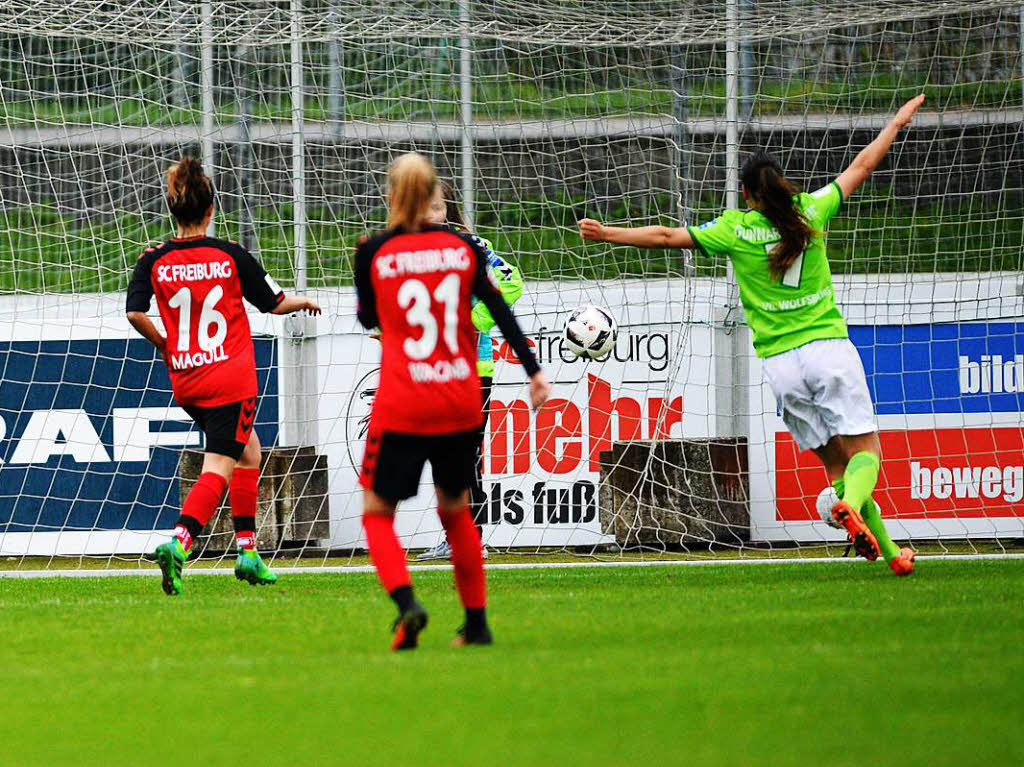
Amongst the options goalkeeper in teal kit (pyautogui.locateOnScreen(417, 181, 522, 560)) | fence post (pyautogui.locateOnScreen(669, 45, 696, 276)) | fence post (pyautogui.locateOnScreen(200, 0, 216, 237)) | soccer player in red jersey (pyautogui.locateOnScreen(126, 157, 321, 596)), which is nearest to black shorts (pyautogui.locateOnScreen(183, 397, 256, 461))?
soccer player in red jersey (pyautogui.locateOnScreen(126, 157, 321, 596))

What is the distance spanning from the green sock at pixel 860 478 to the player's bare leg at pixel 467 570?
2442 mm

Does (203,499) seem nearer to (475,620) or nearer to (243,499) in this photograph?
(243,499)

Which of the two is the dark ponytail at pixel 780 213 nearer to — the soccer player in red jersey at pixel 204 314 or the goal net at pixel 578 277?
the soccer player in red jersey at pixel 204 314

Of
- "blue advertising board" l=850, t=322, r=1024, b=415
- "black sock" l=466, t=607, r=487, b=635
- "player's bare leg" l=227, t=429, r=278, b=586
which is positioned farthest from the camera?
"blue advertising board" l=850, t=322, r=1024, b=415

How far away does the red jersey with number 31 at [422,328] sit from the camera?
191 inches

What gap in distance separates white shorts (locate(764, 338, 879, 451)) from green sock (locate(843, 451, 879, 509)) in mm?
130

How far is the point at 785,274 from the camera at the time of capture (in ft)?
23.4

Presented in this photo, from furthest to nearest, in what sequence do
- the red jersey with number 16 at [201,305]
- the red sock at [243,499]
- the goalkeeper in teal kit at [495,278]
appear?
the goalkeeper in teal kit at [495,278]
the red sock at [243,499]
the red jersey with number 16 at [201,305]

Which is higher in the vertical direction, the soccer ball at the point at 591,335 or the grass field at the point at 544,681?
the soccer ball at the point at 591,335

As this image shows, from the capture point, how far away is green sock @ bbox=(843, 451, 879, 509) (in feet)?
22.6

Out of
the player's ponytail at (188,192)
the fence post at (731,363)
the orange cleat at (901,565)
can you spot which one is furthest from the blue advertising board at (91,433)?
the orange cleat at (901,565)

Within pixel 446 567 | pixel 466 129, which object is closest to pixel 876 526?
pixel 446 567

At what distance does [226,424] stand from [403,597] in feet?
9.08

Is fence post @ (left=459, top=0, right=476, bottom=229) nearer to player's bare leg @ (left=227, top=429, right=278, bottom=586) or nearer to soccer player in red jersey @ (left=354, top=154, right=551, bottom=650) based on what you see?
player's bare leg @ (left=227, top=429, right=278, bottom=586)
